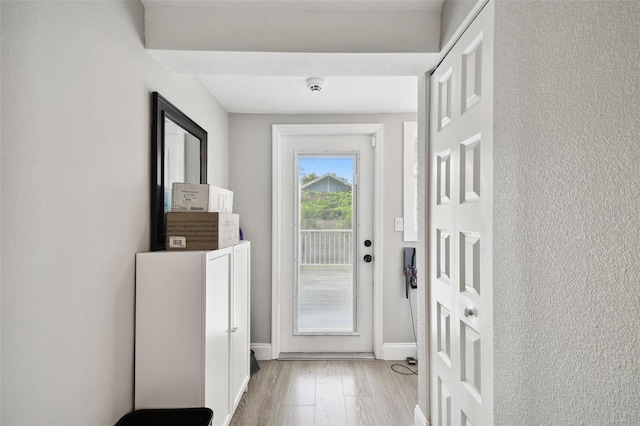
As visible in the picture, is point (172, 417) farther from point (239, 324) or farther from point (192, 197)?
point (192, 197)

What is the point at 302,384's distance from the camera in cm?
260

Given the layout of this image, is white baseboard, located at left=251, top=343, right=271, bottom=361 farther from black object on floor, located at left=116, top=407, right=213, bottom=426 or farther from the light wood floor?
black object on floor, located at left=116, top=407, right=213, bottom=426

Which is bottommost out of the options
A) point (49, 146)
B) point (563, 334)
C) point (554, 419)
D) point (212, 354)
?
point (212, 354)

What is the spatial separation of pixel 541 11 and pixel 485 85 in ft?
1.06

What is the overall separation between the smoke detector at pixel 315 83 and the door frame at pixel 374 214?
70 cm

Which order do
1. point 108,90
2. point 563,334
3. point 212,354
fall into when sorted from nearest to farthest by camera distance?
point 563,334 < point 108,90 < point 212,354

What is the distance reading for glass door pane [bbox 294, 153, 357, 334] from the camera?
3164 mm

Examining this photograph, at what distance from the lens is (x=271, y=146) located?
123 inches

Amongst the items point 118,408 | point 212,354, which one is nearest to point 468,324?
point 212,354

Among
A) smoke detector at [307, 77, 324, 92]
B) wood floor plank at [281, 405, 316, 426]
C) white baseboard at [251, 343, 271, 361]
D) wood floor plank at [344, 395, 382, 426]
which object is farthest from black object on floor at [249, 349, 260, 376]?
smoke detector at [307, 77, 324, 92]

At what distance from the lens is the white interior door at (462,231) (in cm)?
120

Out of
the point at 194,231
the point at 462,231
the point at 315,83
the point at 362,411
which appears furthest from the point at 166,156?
the point at 362,411

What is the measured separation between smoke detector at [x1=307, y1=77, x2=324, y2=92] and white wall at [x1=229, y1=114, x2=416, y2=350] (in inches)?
28.1

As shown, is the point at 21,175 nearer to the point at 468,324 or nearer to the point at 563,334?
the point at 563,334
